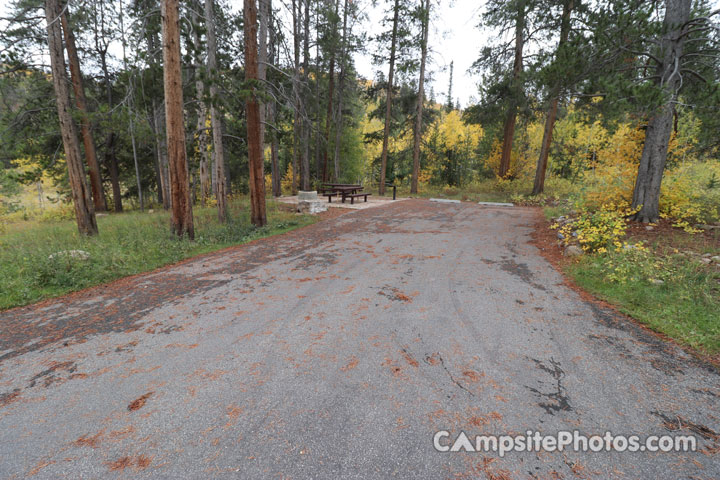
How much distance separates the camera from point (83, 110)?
493 inches

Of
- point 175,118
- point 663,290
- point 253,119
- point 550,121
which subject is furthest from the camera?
point 550,121

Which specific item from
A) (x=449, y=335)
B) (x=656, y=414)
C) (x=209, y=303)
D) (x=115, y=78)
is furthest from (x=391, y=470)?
(x=115, y=78)

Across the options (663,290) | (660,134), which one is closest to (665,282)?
(663,290)

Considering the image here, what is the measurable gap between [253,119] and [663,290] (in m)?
9.72

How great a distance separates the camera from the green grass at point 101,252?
16.1 feet

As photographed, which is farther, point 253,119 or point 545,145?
point 545,145

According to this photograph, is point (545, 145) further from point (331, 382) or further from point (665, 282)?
point (331, 382)

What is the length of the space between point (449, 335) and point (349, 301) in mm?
1502

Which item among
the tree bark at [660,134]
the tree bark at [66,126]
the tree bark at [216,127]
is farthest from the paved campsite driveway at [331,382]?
the tree bark at [216,127]

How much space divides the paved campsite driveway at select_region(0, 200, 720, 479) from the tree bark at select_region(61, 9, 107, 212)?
40.3ft

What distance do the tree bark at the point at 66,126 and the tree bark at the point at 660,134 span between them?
14.1 metres

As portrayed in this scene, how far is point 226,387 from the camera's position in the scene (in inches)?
101

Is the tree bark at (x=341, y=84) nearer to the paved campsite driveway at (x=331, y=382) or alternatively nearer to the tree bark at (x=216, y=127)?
the tree bark at (x=216, y=127)

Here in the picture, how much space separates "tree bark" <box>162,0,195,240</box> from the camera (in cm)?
673
